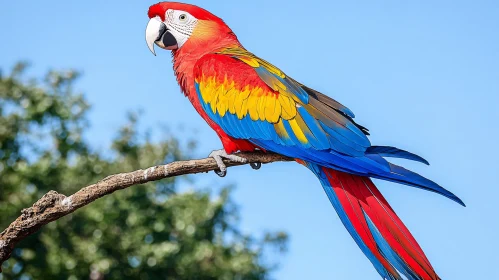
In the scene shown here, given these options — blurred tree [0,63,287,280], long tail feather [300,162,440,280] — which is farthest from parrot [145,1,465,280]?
blurred tree [0,63,287,280]

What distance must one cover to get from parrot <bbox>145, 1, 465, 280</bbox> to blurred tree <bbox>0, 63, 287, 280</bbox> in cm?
653

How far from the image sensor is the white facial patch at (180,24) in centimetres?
345

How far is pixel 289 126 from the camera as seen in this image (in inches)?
118

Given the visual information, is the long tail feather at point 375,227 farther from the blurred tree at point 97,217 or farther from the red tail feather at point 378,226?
the blurred tree at point 97,217

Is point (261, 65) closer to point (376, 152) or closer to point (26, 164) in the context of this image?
point (376, 152)

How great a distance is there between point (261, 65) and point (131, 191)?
23.4 ft

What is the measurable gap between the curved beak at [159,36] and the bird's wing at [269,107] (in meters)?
0.25

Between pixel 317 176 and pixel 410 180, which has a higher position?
pixel 317 176

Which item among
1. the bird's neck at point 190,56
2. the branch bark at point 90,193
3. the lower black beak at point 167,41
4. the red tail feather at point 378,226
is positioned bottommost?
→ the red tail feather at point 378,226

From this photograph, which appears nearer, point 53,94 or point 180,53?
point 180,53

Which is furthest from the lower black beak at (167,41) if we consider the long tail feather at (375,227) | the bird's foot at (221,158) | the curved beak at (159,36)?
the long tail feather at (375,227)

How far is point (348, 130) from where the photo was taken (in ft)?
9.41

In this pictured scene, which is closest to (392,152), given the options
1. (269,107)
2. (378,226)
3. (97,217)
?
(378,226)

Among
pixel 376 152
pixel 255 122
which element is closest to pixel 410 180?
pixel 376 152
